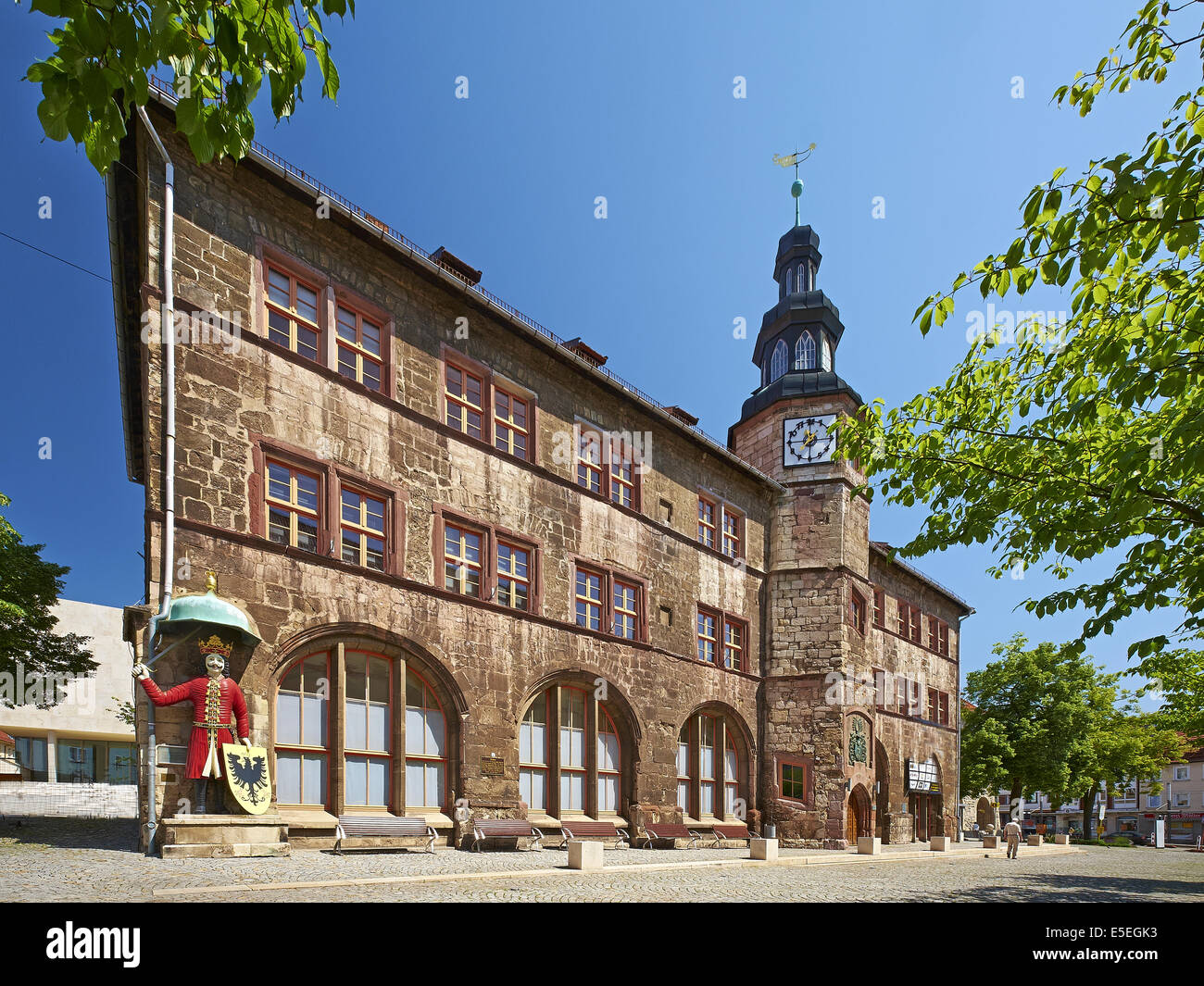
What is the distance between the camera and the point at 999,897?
1458 centimetres

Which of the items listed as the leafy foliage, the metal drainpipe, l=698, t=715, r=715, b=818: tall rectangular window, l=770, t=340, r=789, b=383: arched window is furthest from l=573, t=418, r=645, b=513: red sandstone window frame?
the leafy foliage

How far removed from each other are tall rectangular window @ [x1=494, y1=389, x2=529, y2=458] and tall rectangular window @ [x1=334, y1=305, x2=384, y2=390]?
10.7ft

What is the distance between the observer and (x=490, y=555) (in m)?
19.8

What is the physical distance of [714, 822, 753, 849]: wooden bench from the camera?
84.9 ft

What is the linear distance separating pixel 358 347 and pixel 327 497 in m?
3.12

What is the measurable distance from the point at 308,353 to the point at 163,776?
7.53 meters

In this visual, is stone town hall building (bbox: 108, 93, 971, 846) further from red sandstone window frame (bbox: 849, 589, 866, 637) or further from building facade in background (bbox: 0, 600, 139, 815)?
building facade in background (bbox: 0, 600, 139, 815)

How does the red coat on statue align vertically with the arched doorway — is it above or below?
above

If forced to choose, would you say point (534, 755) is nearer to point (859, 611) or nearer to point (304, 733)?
point (304, 733)

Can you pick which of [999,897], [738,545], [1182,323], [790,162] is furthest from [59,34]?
[790,162]

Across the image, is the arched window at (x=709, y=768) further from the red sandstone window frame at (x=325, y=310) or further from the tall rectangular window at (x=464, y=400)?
the red sandstone window frame at (x=325, y=310)

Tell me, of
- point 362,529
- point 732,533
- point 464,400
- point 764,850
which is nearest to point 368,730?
point 362,529
